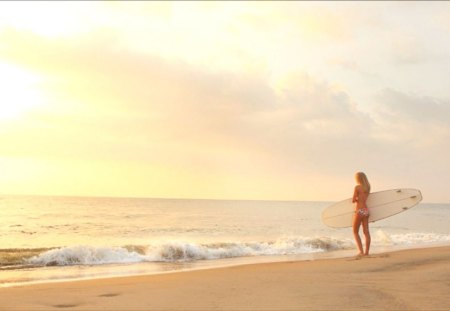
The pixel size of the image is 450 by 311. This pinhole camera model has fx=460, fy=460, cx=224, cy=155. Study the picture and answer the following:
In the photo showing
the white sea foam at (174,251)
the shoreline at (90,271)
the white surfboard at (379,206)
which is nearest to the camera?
the shoreline at (90,271)

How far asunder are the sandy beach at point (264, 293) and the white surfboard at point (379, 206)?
15.0ft

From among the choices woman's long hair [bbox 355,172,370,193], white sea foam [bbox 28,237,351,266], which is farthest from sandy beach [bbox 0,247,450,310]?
white sea foam [bbox 28,237,351,266]

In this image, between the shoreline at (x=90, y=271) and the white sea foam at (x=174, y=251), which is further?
the white sea foam at (x=174, y=251)

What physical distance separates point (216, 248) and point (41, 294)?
1059 centimetres

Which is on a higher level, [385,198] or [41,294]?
[385,198]

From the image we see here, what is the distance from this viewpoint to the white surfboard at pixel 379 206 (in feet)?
44.3

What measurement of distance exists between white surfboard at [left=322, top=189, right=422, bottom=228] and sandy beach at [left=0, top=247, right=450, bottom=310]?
15.0 ft

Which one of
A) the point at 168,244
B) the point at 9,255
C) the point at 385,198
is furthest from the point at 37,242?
the point at 385,198

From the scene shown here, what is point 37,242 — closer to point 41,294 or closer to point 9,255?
point 9,255

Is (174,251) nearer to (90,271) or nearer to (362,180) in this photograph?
(90,271)

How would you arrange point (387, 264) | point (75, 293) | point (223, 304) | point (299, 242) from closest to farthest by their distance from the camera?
point (223, 304) → point (75, 293) → point (387, 264) → point (299, 242)

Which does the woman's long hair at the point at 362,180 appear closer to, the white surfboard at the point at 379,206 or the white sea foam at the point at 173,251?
the white surfboard at the point at 379,206

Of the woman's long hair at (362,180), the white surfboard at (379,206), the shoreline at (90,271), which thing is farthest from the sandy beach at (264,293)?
the white surfboard at (379,206)

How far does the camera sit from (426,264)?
10.8 metres
